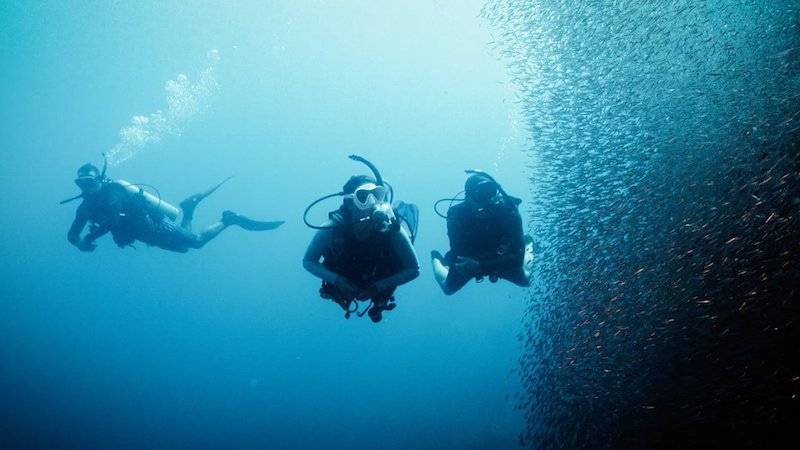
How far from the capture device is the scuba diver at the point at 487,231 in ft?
18.5

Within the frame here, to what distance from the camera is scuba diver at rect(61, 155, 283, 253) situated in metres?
8.14

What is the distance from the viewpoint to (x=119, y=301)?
3408 inches

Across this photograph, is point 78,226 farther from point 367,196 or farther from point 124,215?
point 367,196

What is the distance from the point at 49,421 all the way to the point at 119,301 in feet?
185

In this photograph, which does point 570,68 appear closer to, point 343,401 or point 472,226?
point 472,226

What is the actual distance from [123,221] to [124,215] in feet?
0.45

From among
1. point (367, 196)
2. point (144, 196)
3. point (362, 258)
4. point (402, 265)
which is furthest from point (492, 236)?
point (144, 196)

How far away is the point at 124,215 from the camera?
8648 mm

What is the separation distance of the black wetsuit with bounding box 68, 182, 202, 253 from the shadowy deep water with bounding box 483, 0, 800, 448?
28.8 feet

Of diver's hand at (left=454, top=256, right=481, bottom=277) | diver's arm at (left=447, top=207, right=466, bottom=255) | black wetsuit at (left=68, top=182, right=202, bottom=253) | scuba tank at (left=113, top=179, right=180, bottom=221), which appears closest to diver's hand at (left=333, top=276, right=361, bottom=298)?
diver's hand at (left=454, top=256, right=481, bottom=277)

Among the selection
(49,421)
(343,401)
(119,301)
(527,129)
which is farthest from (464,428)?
(119,301)

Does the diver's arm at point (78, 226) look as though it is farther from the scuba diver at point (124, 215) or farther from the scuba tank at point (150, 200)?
the scuba tank at point (150, 200)

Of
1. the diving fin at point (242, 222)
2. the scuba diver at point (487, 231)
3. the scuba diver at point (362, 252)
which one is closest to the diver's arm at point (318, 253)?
the scuba diver at point (362, 252)

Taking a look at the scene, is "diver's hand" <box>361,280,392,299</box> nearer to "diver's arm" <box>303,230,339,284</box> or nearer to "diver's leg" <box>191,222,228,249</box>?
"diver's arm" <box>303,230,339,284</box>
